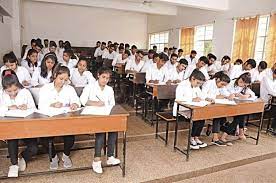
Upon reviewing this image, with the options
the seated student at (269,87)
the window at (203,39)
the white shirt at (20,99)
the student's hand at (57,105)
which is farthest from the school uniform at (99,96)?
the window at (203,39)

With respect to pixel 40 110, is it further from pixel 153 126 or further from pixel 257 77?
pixel 257 77

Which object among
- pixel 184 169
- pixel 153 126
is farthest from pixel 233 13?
pixel 184 169

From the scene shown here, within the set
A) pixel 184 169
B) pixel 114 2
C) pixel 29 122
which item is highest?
pixel 114 2

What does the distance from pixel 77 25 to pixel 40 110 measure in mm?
9804

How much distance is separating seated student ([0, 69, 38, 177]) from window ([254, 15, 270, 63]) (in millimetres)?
6229

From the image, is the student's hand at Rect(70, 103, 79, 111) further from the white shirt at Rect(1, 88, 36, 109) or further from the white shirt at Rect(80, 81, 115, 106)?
the white shirt at Rect(1, 88, 36, 109)

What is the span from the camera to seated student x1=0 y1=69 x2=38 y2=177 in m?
2.30

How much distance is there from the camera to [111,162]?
2.68m

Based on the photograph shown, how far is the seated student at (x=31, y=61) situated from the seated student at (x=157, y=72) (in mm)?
2055

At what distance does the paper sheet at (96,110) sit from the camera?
2340mm

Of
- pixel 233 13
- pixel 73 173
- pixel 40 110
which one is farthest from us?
pixel 233 13

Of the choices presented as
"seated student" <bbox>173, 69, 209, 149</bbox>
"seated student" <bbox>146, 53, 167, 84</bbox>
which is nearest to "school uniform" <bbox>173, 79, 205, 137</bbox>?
"seated student" <bbox>173, 69, 209, 149</bbox>

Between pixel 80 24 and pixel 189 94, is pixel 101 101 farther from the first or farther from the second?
pixel 80 24

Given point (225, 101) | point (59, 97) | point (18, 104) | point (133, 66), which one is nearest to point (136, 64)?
point (133, 66)
